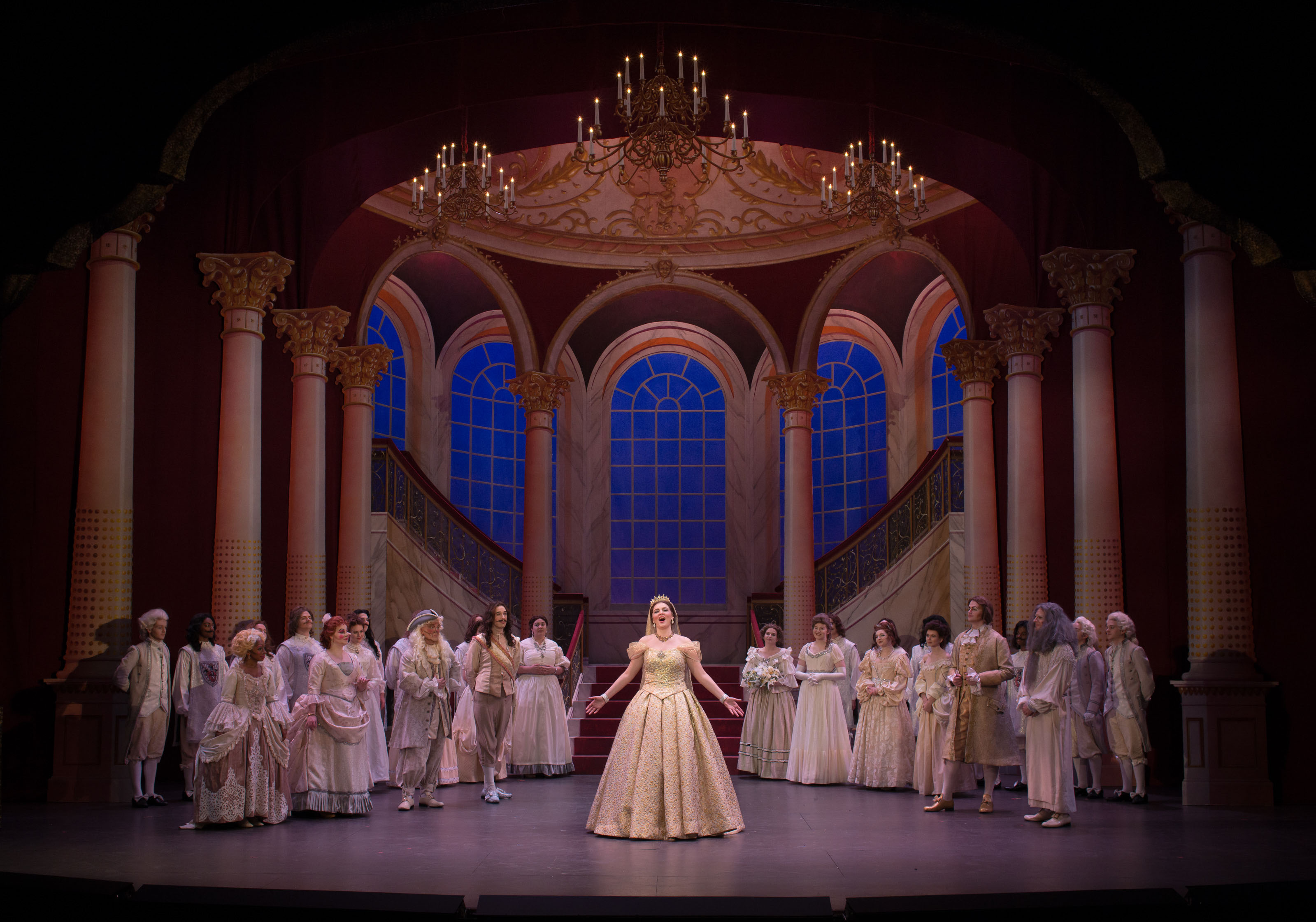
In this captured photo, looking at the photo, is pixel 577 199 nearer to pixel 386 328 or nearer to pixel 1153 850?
pixel 386 328

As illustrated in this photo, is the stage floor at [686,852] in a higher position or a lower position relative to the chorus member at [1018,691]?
lower

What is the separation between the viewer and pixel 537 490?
49.9 ft

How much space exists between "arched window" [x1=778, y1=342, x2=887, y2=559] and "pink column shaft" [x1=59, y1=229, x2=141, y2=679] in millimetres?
10523

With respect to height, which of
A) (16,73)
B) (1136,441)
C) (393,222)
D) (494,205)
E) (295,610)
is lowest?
(295,610)

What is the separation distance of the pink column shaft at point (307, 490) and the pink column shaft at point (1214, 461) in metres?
7.85

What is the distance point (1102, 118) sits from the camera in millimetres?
9773

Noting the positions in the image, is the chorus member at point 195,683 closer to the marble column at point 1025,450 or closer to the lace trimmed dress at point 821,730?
the lace trimmed dress at point 821,730

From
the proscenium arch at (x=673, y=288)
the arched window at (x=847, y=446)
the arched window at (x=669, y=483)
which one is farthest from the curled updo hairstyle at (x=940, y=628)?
the arched window at (x=669, y=483)

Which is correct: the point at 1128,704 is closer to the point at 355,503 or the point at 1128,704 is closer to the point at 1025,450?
the point at 1025,450

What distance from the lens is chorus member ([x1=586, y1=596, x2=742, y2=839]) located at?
684cm

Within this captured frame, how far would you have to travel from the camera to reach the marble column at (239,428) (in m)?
9.97

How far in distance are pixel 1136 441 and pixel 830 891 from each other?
19.8 ft

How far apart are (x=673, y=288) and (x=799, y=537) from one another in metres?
3.77

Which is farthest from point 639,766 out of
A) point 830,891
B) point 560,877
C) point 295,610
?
point 295,610
